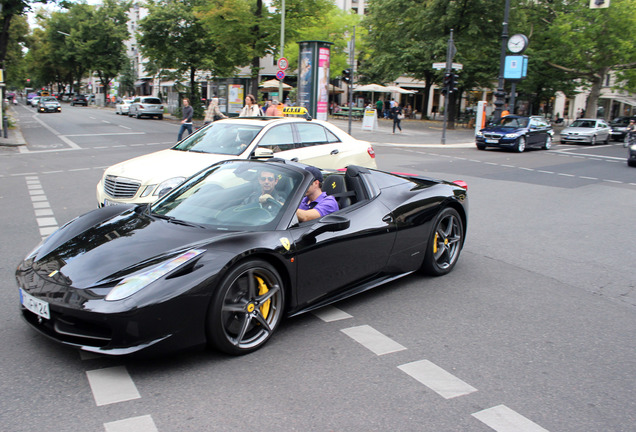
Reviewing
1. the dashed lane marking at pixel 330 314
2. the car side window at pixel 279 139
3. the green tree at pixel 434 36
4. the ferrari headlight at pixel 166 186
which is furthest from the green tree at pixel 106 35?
the dashed lane marking at pixel 330 314

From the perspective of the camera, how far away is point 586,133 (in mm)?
30203

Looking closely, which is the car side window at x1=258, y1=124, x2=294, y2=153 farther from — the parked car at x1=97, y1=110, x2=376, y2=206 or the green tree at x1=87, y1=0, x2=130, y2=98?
the green tree at x1=87, y1=0, x2=130, y2=98

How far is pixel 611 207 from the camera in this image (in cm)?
1077

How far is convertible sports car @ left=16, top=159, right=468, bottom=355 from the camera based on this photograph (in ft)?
10.7

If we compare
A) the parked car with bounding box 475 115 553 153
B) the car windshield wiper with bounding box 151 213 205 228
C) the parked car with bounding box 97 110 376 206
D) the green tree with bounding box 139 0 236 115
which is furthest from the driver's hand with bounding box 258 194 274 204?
the green tree with bounding box 139 0 236 115

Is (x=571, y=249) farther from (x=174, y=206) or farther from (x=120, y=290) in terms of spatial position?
(x=120, y=290)

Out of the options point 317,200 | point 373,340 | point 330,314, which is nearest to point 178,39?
point 317,200

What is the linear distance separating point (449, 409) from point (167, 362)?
1840 mm

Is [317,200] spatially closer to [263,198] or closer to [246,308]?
[263,198]

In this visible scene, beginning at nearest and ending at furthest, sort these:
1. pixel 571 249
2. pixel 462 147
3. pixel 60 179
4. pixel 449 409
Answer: pixel 449 409 → pixel 571 249 → pixel 60 179 → pixel 462 147

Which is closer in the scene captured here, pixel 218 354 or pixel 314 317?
pixel 218 354

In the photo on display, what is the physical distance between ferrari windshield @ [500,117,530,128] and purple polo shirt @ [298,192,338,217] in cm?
2182

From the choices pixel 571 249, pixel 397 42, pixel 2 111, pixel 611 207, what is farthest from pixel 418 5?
pixel 571 249

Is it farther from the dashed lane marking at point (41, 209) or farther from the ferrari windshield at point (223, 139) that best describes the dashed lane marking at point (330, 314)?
the ferrari windshield at point (223, 139)
